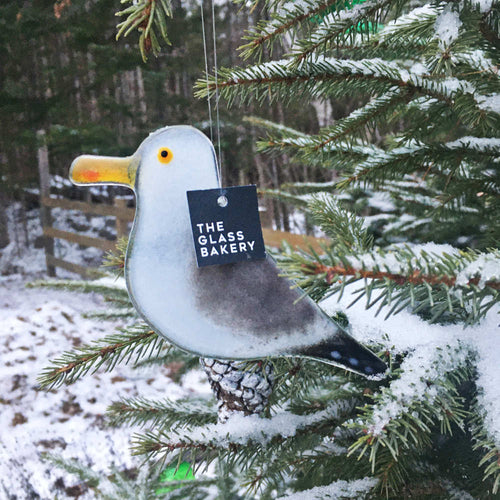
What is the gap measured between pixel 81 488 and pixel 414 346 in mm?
1717

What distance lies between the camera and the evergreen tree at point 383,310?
1.10ft

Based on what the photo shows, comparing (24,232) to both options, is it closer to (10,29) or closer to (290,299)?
(10,29)

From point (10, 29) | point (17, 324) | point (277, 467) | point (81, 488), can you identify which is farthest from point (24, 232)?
point (277, 467)

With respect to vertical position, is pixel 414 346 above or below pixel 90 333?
above

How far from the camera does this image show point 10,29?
85.8 inches

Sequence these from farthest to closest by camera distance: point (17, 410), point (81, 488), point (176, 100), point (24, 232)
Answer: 1. point (24, 232)
2. point (176, 100)
3. point (17, 410)
4. point (81, 488)

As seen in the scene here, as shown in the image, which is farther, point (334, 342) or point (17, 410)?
point (17, 410)

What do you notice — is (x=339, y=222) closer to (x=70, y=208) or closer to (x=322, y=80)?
(x=322, y=80)

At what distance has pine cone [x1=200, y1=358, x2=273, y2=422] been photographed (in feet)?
1.73

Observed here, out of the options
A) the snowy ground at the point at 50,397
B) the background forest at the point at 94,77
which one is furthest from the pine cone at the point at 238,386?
the background forest at the point at 94,77

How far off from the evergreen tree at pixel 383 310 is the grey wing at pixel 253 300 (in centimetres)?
3

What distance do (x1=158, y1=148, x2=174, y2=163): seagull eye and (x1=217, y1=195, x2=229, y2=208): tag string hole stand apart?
66mm

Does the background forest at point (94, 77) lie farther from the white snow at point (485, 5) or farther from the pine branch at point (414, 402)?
the pine branch at point (414, 402)

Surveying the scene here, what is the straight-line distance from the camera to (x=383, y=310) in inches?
20.3
